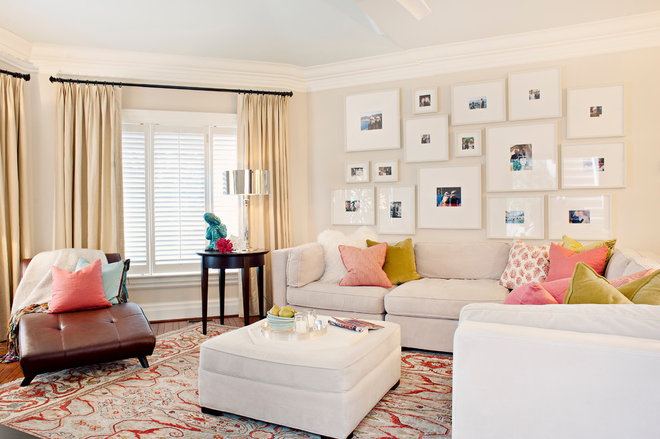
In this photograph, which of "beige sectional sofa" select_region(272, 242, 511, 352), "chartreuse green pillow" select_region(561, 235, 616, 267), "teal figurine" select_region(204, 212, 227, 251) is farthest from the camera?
"teal figurine" select_region(204, 212, 227, 251)

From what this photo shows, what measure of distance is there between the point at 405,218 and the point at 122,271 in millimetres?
2691

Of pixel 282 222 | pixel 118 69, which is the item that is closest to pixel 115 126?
pixel 118 69

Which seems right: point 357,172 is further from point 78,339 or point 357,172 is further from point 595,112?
point 78,339

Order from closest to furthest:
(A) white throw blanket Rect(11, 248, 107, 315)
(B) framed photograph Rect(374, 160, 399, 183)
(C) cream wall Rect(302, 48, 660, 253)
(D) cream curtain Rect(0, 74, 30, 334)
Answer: (A) white throw blanket Rect(11, 248, 107, 315), (C) cream wall Rect(302, 48, 660, 253), (D) cream curtain Rect(0, 74, 30, 334), (B) framed photograph Rect(374, 160, 399, 183)

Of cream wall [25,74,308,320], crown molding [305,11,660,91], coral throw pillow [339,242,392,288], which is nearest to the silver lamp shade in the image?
cream wall [25,74,308,320]

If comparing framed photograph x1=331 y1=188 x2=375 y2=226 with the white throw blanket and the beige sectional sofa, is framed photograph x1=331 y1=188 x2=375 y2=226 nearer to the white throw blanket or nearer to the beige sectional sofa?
the beige sectional sofa

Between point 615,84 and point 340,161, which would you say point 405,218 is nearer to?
point 340,161

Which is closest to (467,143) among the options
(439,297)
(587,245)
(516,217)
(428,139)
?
(428,139)

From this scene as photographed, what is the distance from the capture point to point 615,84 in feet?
13.2

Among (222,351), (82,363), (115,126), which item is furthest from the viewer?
(115,126)

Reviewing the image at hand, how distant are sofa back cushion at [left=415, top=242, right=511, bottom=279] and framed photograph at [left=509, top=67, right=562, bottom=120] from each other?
1.21m

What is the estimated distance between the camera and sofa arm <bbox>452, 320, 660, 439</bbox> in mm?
1430

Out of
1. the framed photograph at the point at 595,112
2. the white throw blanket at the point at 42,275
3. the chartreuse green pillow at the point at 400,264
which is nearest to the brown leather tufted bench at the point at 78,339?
the white throw blanket at the point at 42,275

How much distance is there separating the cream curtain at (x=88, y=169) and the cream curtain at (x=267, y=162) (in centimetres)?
129
